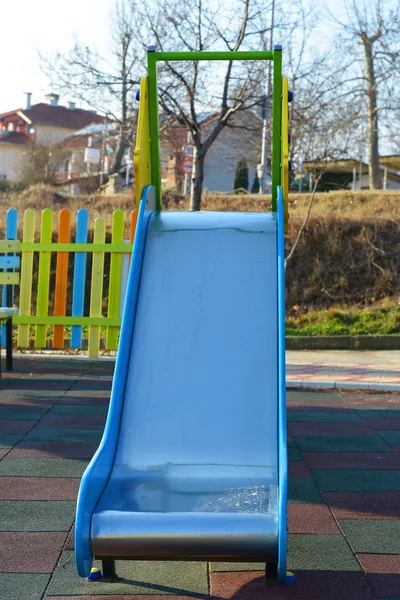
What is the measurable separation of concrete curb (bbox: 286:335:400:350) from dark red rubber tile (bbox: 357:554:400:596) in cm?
868

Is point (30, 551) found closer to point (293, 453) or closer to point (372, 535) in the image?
point (372, 535)

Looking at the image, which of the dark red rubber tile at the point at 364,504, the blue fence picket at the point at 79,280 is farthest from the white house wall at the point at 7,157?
the dark red rubber tile at the point at 364,504

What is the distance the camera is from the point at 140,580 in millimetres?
3262

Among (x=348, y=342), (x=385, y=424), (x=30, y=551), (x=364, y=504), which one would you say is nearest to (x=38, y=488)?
(x=30, y=551)

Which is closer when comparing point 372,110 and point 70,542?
point 70,542

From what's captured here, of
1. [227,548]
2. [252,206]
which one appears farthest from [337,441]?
[252,206]

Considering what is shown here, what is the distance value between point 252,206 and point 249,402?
54.8ft

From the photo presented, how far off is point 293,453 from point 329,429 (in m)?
0.83

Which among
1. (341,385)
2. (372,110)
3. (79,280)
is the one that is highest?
(372,110)

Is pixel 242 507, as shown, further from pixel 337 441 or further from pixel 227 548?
pixel 337 441

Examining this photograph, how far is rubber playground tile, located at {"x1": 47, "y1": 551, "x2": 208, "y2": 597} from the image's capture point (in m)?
3.14

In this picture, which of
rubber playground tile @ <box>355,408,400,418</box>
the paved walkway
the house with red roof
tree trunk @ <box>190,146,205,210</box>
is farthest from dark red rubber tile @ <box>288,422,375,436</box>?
the house with red roof

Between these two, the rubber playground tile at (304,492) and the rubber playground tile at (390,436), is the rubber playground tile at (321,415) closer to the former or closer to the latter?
Answer: the rubber playground tile at (390,436)

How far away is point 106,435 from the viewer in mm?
3848
